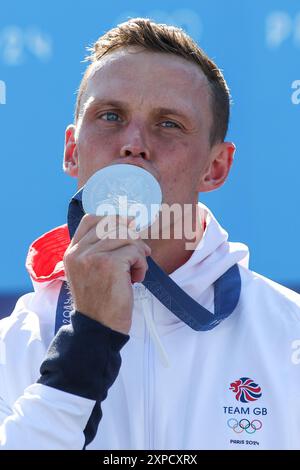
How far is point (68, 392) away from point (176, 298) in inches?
24.4

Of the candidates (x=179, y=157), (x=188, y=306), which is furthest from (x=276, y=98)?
(x=188, y=306)

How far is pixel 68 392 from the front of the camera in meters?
1.70

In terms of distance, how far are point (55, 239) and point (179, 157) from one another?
53cm

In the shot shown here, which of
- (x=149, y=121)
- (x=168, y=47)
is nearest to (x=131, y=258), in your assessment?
(x=149, y=121)

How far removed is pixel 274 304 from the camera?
94.7 inches

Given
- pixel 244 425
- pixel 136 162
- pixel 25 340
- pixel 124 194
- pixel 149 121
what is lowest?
pixel 244 425

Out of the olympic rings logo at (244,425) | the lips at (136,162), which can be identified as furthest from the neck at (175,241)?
the olympic rings logo at (244,425)

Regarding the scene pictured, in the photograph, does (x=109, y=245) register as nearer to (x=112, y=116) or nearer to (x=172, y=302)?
(x=172, y=302)

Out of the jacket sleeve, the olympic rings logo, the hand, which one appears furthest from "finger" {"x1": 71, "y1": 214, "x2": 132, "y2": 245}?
the olympic rings logo

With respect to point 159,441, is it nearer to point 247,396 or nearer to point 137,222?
point 247,396

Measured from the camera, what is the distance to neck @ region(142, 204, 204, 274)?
2.43 meters

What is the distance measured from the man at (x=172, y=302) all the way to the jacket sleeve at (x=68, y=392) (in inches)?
2.7

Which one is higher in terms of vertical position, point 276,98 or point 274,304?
point 276,98

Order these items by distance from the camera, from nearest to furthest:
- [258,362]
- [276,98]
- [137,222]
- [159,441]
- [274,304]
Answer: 1. [137,222]
2. [159,441]
3. [258,362]
4. [274,304]
5. [276,98]
